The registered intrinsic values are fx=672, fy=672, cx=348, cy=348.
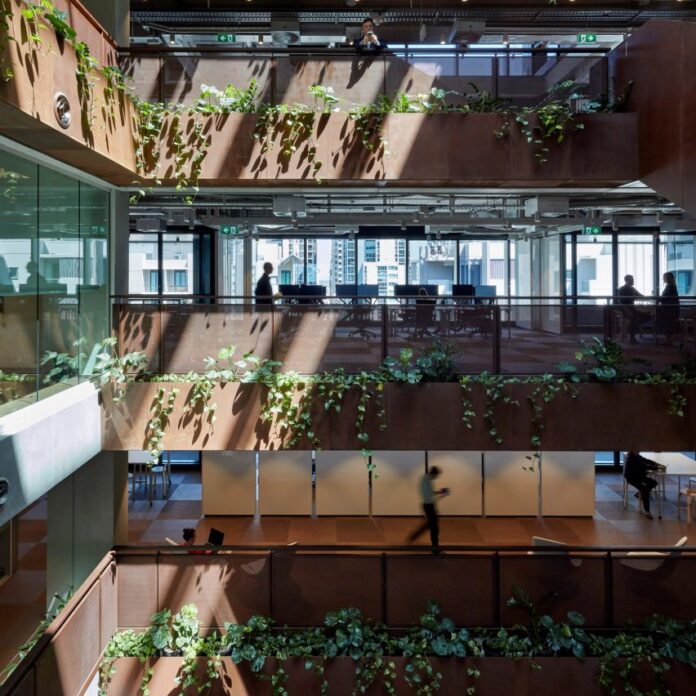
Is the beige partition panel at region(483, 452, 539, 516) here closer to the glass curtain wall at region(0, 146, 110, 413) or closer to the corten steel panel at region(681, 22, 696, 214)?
the corten steel panel at region(681, 22, 696, 214)

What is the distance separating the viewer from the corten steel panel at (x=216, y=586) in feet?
28.4

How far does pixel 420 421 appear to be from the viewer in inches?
352

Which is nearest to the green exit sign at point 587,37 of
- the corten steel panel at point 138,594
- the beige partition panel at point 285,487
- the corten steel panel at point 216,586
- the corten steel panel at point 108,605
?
the beige partition panel at point 285,487

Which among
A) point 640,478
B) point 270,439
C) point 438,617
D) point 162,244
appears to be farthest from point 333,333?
point 162,244

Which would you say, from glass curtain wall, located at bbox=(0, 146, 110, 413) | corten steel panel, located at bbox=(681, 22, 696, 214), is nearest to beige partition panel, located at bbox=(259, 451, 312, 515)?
glass curtain wall, located at bbox=(0, 146, 110, 413)

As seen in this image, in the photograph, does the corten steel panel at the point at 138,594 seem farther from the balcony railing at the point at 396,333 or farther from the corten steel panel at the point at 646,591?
the corten steel panel at the point at 646,591

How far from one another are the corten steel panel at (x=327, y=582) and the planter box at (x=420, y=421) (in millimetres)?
1466

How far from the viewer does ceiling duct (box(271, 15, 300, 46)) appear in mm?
12086

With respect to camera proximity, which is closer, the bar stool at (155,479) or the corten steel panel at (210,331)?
the corten steel panel at (210,331)

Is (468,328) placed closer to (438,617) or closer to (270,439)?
(270,439)

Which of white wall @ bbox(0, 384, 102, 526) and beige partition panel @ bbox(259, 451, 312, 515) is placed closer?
white wall @ bbox(0, 384, 102, 526)

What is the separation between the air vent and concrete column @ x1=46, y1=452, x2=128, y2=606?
395 centimetres

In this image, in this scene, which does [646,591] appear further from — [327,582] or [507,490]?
[507,490]

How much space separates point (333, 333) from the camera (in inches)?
356
